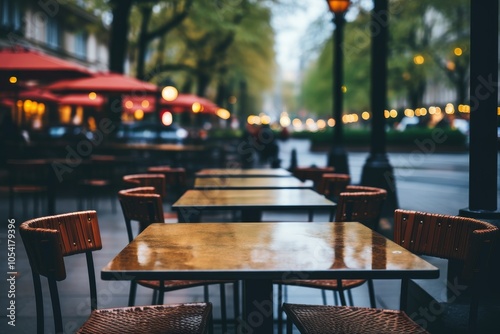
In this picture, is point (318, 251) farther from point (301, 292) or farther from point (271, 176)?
point (271, 176)

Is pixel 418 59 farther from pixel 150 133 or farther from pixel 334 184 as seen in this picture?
pixel 334 184

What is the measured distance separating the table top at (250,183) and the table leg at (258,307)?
289 centimetres

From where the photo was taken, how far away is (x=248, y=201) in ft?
16.7

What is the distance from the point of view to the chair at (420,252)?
292 centimetres

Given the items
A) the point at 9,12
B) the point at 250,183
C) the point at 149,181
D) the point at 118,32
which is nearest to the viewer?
the point at 149,181

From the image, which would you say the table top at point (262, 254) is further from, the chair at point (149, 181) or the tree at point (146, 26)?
the tree at point (146, 26)

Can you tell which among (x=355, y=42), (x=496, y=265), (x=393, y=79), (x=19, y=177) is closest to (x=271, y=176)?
(x=496, y=265)

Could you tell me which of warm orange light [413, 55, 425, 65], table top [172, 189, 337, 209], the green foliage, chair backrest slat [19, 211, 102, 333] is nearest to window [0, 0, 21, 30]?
the green foliage

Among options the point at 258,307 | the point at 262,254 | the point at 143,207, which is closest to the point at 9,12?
the point at 143,207

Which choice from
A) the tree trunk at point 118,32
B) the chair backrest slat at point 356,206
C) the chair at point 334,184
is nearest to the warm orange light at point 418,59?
the tree trunk at point 118,32

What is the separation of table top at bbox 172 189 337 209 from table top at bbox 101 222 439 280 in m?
0.87

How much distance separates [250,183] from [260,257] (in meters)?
4.08

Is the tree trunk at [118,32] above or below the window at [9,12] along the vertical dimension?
below

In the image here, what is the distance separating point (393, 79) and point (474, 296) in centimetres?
3916
